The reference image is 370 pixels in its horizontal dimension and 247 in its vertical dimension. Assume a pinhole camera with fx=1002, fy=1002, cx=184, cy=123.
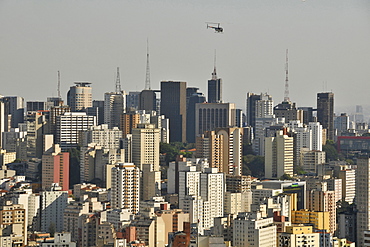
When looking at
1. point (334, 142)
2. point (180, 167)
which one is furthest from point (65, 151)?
point (334, 142)

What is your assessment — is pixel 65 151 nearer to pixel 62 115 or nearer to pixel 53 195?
pixel 62 115

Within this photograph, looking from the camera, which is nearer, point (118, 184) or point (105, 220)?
point (105, 220)

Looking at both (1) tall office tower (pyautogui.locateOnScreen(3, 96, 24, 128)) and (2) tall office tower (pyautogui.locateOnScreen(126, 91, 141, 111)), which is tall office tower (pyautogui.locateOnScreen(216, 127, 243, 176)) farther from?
(2) tall office tower (pyautogui.locateOnScreen(126, 91, 141, 111))

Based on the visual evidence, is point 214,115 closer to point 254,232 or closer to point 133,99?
point 133,99

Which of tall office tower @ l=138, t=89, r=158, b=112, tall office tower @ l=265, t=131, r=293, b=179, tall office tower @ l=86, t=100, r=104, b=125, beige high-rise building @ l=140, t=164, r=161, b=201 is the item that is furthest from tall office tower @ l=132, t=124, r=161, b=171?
tall office tower @ l=138, t=89, r=158, b=112

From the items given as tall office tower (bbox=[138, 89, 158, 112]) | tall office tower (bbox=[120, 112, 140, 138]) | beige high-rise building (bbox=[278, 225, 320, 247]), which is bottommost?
beige high-rise building (bbox=[278, 225, 320, 247])

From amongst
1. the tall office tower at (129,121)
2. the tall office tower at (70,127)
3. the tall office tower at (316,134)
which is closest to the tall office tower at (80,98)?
the tall office tower at (129,121)

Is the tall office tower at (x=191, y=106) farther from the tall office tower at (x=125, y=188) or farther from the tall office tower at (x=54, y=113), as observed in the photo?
the tall office tower at (x=125, y=188)
